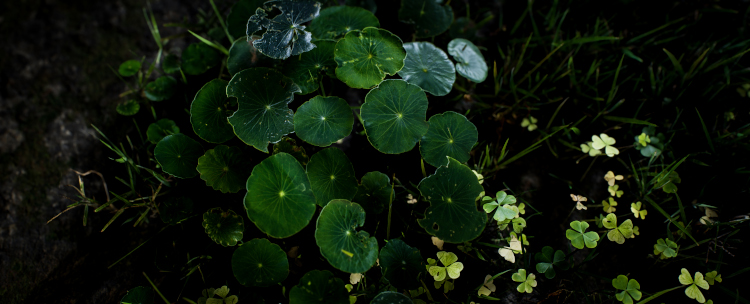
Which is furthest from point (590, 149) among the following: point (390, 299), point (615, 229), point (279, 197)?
point (279, 197)

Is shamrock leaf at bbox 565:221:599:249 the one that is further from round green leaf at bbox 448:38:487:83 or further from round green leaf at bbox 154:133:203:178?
→ round green leaf at bbox 154:133:203:178

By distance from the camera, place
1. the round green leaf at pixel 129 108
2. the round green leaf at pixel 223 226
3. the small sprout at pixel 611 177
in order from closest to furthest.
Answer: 1. the round green leaf at pixel 223 226
2. the small sprout at pixel 611 177
3. the round green leaf at pixel 129 108

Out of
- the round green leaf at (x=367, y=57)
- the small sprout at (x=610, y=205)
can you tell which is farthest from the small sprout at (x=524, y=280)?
the round green leaf at (x=367, y=57)

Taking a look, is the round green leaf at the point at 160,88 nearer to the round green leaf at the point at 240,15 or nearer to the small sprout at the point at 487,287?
the round green leaf at the point at 240,15

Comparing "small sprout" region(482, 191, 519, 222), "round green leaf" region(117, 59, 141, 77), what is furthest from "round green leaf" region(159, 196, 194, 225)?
"small sprout" region(482, 191, 519, 222)

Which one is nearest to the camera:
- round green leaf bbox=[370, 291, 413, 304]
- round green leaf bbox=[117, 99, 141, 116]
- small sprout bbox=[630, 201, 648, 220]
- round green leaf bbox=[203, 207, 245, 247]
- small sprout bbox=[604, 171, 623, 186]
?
round green leaf bbox=[370, 291, 413, 304]

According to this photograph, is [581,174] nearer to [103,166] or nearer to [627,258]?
[627,258]

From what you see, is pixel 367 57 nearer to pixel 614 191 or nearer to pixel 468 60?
pixel 468 60
